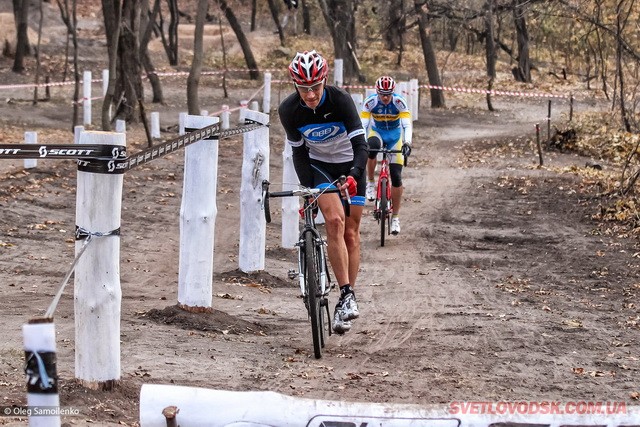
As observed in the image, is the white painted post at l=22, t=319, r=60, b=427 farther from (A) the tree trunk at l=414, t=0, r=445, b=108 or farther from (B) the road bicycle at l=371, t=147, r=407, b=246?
(A) the tree trunk at l=414, t=0, r=445, b=108

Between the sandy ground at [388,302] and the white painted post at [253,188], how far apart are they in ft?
1.16

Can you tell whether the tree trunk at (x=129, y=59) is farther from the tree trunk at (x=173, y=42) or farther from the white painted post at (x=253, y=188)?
the tree trunk at (x=173, y=42)

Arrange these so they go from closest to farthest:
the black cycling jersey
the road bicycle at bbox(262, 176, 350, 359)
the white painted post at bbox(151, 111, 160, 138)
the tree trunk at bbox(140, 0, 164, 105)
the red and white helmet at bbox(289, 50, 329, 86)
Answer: the road bicycle at bbox(262, 176, 350, 359), the red and white helmet at bbox(289, 50, 329, 86), the black cycling jersey, the white painted post at bbox(151, 111, 160, 138), the tree trunk at bbox(140, 0, 164, 105)

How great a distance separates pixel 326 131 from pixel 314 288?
4.30ft

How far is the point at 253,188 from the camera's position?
35.6 ft

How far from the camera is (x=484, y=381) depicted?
688 cm

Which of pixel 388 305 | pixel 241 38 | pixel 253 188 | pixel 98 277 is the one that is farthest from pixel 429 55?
pixel 98 277

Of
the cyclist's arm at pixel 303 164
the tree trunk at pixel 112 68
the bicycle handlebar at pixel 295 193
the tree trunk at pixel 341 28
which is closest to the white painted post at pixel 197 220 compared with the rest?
the bicycle handlebar at pixel 295 193

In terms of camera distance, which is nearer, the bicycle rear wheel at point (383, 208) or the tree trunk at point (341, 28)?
the bicycle rear wheel at point (383, 208)

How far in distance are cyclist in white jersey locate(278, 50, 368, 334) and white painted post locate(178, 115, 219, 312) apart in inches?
Result: 26.3

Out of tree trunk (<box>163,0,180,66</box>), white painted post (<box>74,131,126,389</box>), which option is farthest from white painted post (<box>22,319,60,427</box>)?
tree trunk (<box>163,0,180,66</box>)

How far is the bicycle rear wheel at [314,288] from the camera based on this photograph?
7.59 meters

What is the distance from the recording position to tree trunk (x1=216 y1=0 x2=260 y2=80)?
41125 mm

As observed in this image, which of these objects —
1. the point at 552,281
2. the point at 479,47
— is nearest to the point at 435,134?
the point at 552,281
